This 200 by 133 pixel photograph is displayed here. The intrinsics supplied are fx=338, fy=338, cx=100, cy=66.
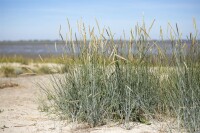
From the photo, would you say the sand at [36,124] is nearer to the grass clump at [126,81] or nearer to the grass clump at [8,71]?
the grass clump at [126,81]

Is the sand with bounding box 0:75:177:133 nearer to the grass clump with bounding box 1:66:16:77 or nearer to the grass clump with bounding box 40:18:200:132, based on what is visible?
the grass clump with bounding box 40:18:200:132

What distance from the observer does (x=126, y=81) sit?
4.31 metres

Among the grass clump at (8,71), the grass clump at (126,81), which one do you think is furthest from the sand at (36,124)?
the grass clump at (8,71)

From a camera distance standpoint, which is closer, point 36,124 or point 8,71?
point 36,124

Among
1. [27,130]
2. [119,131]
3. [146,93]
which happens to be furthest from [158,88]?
[27,130]

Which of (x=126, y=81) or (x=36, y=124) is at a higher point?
(x=126, y=81)

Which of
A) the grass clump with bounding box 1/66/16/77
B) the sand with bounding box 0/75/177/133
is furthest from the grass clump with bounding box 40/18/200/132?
the grass clump with bounding box 1/66/16/77

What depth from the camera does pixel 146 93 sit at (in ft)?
14.3

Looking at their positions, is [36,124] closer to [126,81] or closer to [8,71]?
[126,81]

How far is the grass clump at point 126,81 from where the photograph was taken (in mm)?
3975

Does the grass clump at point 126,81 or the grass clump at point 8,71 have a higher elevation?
the grass clump at point 126,81

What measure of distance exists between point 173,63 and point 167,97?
1.42 feet

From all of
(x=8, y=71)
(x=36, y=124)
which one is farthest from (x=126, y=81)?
(x=8, y=71)

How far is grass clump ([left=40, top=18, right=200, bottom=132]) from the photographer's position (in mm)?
3975
